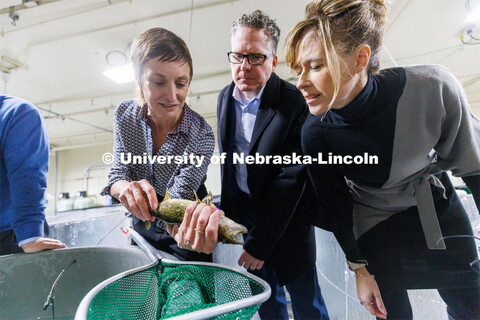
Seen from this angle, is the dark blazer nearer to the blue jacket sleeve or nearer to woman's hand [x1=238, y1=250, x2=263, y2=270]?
woman's hand [x1=238, y1=250, x2=263, y2=270]

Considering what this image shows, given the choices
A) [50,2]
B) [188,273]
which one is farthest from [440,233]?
[50,2]

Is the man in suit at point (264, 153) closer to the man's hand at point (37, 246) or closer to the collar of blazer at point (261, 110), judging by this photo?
the collar of blazer at point (261, 110)

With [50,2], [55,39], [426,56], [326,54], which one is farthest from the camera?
[426,56]

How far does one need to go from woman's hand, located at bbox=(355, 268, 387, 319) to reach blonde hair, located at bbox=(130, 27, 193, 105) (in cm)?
63

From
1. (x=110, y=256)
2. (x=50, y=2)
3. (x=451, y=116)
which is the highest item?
(x=50, y=2)

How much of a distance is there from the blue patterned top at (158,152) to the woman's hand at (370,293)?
45cm

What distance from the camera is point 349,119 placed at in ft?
1.74

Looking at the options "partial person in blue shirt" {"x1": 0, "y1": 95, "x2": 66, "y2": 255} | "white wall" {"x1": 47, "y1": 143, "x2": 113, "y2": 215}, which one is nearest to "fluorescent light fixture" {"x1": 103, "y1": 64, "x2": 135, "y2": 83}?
"partial person in blue shirt" {"x1": 0, "y1": 95, "x2": 66, "y2": 255}

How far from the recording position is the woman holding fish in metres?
Answer: 0.52

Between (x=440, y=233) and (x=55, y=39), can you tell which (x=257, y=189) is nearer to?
(x=440, y=233)

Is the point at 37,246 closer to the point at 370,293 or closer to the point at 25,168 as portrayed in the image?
the point at 25,168

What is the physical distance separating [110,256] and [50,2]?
2412 millimetres

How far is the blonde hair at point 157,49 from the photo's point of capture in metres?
0.52

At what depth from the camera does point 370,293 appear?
0.59 metres
